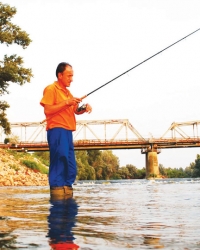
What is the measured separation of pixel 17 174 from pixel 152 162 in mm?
39729

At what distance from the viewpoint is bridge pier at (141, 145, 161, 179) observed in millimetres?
65562

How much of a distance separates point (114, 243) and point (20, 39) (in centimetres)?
2026

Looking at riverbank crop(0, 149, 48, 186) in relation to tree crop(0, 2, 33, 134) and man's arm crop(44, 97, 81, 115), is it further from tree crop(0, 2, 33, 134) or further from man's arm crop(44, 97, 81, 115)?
man's arm crop(44, 97, 81, 115)

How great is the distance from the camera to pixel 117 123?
8962cm

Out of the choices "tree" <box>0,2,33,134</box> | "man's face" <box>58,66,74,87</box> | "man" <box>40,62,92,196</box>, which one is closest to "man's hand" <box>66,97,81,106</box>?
"man" <box>40,62,92,196</box>

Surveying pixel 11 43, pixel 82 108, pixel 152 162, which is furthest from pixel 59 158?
pixel 152 162

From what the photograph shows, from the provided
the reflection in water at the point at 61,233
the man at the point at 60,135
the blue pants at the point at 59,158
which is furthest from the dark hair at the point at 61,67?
the reflection in water at the point at 61,233

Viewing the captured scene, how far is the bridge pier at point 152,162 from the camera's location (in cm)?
6556

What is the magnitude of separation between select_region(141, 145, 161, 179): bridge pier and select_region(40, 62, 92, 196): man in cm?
5972

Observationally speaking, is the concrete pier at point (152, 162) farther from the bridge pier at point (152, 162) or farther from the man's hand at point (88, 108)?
the man's hand at point (88, 108)

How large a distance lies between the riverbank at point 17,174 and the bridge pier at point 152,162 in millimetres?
35144

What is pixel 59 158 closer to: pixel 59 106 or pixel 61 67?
pixel 59 106

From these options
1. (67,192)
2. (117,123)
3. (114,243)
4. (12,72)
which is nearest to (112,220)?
(114,243)

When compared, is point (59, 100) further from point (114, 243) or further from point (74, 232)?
point (114, 243)
